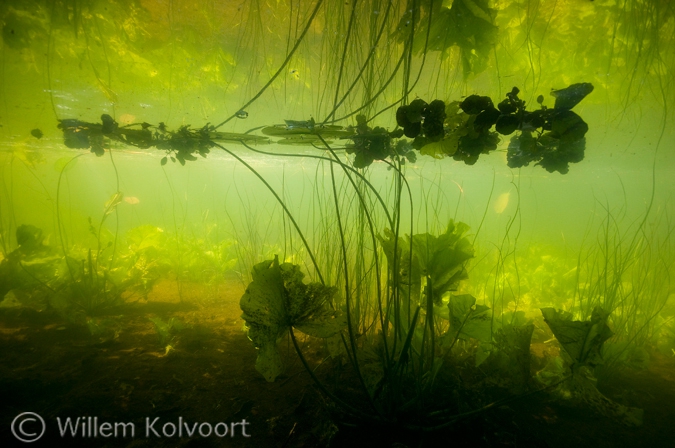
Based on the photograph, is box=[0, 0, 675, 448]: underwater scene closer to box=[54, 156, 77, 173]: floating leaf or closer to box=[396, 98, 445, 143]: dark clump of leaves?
box=[396, 98, 445, 143]: dark clump of leaves

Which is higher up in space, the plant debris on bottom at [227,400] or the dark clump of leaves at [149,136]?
the dark clump of leaves at [149,136]

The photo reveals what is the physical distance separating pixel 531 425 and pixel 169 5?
701 centimetres

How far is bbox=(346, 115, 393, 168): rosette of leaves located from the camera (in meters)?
2.31

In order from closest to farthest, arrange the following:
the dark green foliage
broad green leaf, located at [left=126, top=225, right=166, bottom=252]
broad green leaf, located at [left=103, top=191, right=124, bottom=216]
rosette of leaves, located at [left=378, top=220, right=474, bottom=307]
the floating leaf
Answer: the dark green foliage
rosette of leaves, located at [left=378, top=220, right=474, bottom=307]
the floating leaf
broad green leaf, located at [left=103, top=191, right=124, bottom=216]
broad green leaf, located at [left=126, top=225, right=166, bottom=252]

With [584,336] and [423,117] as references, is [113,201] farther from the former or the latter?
[584,336]

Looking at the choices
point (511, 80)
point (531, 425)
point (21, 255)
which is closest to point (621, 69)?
point (511, 80)

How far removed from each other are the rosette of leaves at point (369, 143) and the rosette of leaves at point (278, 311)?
Answer: 45.8 inches

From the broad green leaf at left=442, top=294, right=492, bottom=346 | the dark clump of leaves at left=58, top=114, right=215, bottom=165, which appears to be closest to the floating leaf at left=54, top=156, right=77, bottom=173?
the dark clump of leaves at left=58, top=114, right=215, bottom=165

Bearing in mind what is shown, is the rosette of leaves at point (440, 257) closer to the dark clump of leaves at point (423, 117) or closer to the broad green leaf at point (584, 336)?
the broad green leaf at point (584, 336)

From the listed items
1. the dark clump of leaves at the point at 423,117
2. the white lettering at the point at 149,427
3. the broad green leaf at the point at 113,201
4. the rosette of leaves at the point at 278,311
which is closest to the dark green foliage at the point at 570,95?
the dark clump of leaves at the point at 423,117

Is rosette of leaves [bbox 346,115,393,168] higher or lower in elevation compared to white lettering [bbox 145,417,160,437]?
higher

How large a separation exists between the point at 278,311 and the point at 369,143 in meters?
1.60

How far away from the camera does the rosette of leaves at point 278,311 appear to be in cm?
187

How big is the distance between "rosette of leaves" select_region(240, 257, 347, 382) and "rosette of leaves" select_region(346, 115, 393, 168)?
3.82 feet
